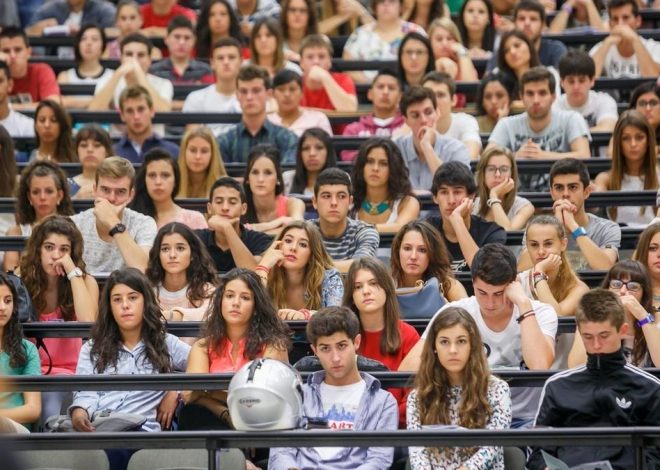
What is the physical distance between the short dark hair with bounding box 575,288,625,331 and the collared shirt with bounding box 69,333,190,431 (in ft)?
5.72

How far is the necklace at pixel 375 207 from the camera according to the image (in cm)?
822

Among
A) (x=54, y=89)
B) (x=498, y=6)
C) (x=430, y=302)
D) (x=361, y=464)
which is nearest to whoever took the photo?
(x=361, y=464)

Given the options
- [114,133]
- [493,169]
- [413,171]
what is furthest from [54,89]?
[493,169]

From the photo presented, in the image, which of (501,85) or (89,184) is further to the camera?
(501,85)

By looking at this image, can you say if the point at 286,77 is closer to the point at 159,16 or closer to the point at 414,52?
the point at 414,52

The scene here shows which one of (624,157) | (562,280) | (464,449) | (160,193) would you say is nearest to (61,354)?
(160,193)

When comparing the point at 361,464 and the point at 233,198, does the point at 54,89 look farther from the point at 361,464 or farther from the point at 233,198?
the point at 361,464

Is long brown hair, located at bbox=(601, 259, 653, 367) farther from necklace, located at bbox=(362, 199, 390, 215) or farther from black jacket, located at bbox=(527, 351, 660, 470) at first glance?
necklace, located at bbox=(362, 199, 390, 215)

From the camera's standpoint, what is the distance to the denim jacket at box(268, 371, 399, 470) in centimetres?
577

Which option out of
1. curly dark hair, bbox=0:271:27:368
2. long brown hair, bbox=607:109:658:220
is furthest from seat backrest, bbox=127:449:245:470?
long brown hair, bbox=607:109:658:220

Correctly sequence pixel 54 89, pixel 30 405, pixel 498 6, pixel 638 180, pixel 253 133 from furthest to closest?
pixel 498 6
pixel 54 89
pixel 253 133
pixel 638 180
pixel 30 405

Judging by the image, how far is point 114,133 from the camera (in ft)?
32.8

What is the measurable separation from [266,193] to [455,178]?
107 centimetres

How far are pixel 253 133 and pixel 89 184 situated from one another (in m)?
1.11
